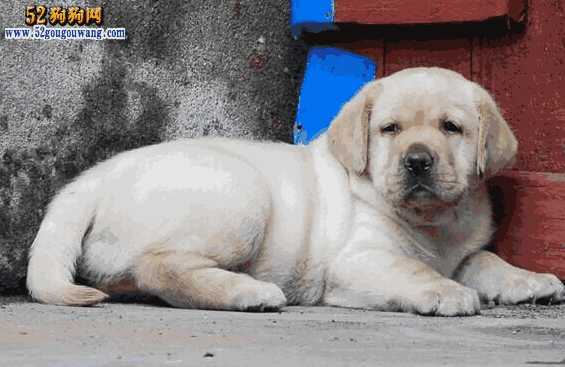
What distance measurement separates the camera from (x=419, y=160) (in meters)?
4.44

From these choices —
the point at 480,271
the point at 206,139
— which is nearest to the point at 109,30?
the point at 206,139

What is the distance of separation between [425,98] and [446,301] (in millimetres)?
900

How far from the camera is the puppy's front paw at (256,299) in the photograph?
4238 millimetres

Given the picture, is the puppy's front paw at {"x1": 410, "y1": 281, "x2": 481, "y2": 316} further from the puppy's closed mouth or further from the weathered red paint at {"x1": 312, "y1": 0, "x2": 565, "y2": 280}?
the weathered red paint at {"x1": 312, "y1": 0, "x2": 565, "y2": 280}

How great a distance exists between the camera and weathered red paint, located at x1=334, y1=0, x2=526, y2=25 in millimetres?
5055

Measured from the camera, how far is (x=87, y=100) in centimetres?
500

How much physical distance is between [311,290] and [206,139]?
767mm

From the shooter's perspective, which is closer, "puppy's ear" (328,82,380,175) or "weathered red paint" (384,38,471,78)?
"puppy's ear" (328,82,380,175)

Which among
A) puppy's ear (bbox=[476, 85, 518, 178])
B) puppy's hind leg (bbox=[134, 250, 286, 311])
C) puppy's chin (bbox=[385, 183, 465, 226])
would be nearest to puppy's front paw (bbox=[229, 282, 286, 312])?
puppy's hind leg (bbox=[134, 250, 286, 311])

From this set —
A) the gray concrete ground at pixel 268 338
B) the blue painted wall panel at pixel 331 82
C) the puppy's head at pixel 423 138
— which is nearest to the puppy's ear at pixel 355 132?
the puppy's head at pixel 423 138

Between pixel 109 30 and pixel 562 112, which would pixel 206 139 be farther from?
pixel 562 112

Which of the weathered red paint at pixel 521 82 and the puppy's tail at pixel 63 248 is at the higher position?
the weathered red paint at pixel 521 82

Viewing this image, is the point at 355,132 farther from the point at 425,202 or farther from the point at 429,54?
the point at 429,54

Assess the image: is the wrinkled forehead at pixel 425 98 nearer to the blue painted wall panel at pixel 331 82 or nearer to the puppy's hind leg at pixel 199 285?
the blue painted wall panel at pixel 331 82
